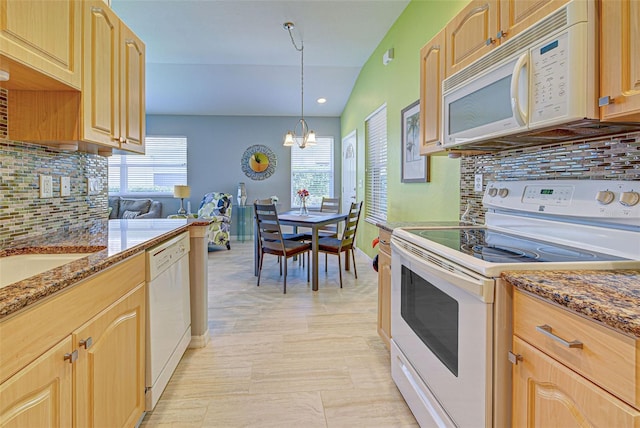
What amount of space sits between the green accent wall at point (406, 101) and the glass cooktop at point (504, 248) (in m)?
0.85

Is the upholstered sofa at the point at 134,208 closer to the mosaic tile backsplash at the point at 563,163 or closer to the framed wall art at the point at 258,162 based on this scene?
the framed wall art at the point at 258,162

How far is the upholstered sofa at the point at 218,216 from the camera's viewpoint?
5383 mm

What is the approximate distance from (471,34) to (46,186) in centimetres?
220

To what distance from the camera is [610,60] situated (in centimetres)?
104

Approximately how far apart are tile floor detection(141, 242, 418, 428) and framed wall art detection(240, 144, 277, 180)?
3.77 m

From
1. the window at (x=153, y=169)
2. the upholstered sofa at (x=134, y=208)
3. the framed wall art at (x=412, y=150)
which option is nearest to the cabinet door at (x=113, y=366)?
the framed wall art at (x=412, y=150)

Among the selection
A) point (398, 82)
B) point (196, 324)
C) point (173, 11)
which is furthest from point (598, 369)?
point (173, 11)

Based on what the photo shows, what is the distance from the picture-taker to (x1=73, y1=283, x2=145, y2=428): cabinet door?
1038 mm

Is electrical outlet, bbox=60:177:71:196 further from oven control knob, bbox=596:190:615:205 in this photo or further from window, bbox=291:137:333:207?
window, bbox=291:137:333:207

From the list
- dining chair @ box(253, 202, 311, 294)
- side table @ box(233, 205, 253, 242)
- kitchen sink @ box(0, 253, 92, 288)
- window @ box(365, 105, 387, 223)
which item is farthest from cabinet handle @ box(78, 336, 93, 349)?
side table @ box(233, 205, 253, 242)

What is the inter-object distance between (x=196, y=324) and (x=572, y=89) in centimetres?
236

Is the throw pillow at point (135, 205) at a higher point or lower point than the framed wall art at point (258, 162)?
lower

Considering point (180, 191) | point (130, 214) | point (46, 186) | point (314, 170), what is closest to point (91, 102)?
point (46, 186)

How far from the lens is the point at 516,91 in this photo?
1.30 meters
